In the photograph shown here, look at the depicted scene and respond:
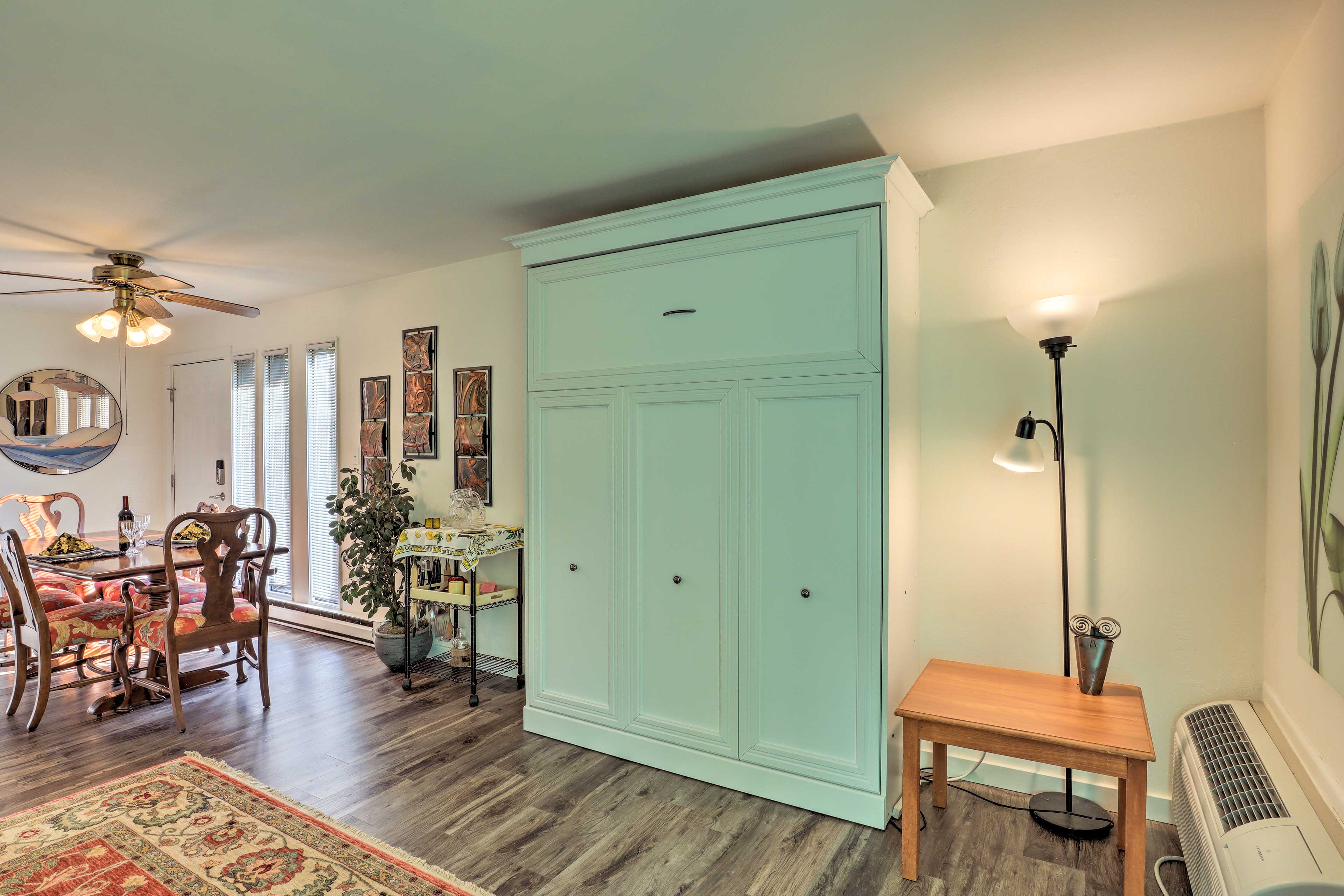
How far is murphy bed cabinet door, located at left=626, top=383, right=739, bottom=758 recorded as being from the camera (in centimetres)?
285

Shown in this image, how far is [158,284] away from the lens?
4090mm

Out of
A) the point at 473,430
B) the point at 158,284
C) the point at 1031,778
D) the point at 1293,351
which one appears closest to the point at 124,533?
the point at 158,284

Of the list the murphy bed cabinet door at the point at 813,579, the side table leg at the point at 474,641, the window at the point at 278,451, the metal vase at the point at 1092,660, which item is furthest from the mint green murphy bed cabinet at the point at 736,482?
the window at the point at 278,451

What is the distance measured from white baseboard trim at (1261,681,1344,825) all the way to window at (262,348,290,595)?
19.3ft

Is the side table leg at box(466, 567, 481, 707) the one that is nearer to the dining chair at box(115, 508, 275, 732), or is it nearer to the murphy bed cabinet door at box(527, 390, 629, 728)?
the murphy bed cabinet door at box(527, 390, 629, 728)

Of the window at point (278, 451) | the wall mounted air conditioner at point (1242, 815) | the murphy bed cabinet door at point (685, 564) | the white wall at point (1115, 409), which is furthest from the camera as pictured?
the window at point (278, 451)

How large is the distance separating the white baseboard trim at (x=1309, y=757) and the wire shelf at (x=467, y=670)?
3491 mm

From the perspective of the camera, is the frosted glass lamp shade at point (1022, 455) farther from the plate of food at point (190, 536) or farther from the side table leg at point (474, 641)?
the plate of food at point (190, 536)

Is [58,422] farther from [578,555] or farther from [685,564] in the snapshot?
[685,564]

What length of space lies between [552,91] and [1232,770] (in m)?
2.90

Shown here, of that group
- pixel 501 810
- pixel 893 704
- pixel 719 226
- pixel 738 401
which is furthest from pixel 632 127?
pixel 501 810

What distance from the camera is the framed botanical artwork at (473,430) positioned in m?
4.36

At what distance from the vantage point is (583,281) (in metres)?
3.24

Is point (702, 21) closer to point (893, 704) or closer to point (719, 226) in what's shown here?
point (719, 226)
